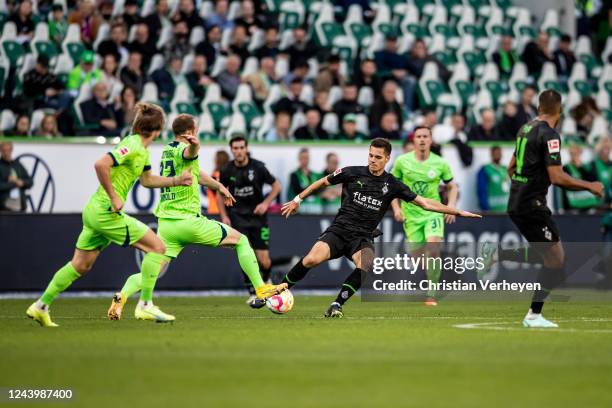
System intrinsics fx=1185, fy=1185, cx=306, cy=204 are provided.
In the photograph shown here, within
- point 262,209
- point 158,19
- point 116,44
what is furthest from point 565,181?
point 158,19

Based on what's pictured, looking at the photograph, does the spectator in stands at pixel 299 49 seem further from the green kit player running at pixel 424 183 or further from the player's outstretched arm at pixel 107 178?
the player's outstretched arm at pixel 107 178

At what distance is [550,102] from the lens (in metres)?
11.8

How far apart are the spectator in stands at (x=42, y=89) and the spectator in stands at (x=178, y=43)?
2.96 meters

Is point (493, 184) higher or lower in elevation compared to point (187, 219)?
higher

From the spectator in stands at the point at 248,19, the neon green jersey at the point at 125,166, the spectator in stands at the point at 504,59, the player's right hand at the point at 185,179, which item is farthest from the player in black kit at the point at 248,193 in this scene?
the spectator in stands at the point at 504,59

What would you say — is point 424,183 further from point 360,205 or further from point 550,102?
point 550,102

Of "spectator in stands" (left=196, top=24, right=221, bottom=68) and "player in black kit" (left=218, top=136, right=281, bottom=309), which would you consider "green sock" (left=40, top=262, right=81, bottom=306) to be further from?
"spectator in stands" (left=196, top=24, right=221, bottom=68)

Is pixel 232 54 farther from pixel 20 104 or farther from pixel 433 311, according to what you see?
pixel 433 311

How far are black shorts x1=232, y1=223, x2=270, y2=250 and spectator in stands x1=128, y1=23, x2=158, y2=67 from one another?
7.01 metres

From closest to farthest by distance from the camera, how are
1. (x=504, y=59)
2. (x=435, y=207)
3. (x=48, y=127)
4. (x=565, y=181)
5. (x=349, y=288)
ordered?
(x=565, y=181) < (x=435, y=207) < (x=349, y=288) < (x=48, y=127) < (x=504, y=59)

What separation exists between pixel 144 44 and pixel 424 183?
8.35 metres

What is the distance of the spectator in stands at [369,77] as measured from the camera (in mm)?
23605

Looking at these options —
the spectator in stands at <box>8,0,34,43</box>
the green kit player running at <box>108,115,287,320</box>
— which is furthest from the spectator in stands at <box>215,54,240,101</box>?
the green kit player running at <box>108,115,287,320</box>

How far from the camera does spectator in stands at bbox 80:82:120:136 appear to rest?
66.0 feet
